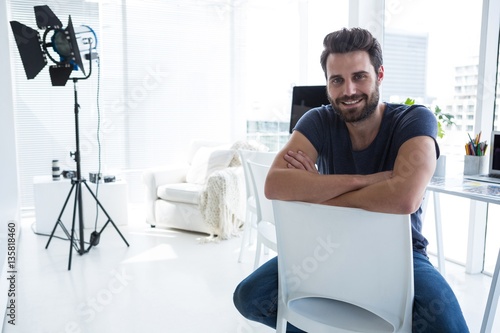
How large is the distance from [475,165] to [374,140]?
0.98 metres

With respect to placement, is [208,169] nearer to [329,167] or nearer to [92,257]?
[92,257]

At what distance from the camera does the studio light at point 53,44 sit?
2932mm

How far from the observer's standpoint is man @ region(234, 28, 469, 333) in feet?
4.15

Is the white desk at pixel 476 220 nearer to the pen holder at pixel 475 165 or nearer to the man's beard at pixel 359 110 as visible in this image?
the pen holder at pixel 475 165

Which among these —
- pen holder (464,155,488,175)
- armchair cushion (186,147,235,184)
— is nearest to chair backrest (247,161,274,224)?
pen holder (464,155,488,175)

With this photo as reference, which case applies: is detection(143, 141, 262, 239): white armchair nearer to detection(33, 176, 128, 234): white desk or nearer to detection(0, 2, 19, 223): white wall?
detection(33, 176, 128, 234): white desk

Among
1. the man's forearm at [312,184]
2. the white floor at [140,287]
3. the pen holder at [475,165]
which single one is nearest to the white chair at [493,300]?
the white floor at [140,287]

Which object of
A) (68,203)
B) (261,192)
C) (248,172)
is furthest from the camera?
(68,203)

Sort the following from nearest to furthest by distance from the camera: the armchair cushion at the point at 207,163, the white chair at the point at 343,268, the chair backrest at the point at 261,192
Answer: the white chair at the point at 343,268 < the chair backrest at the point at 261,192 < the armchair cushion at the point at 207,163

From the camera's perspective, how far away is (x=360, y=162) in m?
1.62

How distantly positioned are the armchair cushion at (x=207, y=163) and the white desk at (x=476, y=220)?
72.8 inches

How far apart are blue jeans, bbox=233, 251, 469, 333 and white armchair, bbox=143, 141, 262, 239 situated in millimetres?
2057

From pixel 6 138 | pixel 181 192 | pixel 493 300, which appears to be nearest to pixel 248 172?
pixel 181 192

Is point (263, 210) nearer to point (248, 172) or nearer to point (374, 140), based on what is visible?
point (248, 172)
